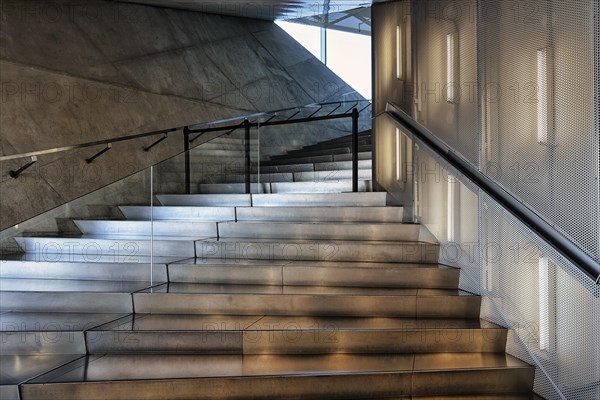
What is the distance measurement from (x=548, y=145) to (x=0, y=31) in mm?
5128

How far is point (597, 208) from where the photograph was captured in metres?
2.47

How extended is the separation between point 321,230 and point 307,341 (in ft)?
5.17

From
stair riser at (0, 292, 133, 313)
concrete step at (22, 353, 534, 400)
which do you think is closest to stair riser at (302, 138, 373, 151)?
stair riser at (0, 292, 133, 313)

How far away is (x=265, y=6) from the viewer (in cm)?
857

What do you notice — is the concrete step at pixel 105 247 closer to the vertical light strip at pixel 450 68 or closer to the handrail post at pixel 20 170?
the handrail post at pixel 20 170

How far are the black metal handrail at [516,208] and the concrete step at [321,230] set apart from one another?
2.62ft

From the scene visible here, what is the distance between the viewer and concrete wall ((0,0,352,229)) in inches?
218

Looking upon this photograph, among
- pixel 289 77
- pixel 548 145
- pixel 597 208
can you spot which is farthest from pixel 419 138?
pixel 289 77

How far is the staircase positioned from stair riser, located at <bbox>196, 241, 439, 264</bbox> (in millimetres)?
11

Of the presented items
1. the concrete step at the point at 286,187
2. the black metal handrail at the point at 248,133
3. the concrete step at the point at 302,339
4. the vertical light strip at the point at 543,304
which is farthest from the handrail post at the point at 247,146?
the vertical light strip at the point at 543,304

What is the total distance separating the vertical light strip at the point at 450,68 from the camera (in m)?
4.12

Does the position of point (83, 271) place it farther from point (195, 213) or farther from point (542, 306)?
point (542, 306)

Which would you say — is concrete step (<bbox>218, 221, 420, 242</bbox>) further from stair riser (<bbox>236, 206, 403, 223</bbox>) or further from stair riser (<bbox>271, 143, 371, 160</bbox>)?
stair riser (<bbox>271, 143, 371, 160</bbox>)

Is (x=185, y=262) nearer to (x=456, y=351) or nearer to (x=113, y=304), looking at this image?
(x=113, y=304)
